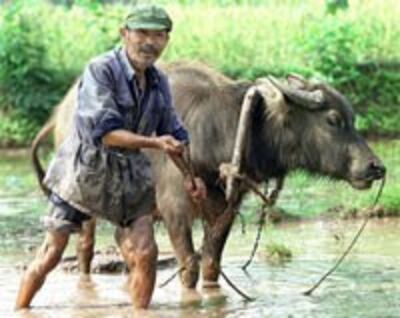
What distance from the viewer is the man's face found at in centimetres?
651

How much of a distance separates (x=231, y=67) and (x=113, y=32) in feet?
7.59

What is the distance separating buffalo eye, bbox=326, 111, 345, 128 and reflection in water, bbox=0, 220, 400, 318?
96cm

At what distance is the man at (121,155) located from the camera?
21.2 feet

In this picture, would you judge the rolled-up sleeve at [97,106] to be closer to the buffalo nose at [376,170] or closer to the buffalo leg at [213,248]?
the buffalo leg at [213,248]

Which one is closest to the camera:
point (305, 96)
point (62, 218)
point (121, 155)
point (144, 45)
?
point (144, 45)

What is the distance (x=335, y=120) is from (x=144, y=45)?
1903mm

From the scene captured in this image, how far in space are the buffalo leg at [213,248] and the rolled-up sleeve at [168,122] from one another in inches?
53.3

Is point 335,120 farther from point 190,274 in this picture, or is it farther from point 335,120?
point 190,274

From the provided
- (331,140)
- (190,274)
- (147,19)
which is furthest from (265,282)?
(147,19)

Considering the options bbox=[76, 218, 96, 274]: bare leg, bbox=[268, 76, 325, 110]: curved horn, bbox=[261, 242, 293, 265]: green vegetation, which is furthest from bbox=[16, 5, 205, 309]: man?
bbox=[261, 242, 293, 265]: green vegetation

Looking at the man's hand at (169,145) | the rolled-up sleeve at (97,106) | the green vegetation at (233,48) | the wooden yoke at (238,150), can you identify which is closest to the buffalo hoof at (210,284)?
the wooden yoke at (238,150)

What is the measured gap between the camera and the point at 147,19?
647cm

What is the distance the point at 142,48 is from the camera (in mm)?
6523

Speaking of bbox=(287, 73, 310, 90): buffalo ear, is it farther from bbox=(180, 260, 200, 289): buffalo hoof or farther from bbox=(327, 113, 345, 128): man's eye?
bbox=(180, 260, 200, 289): buffalo hoof
